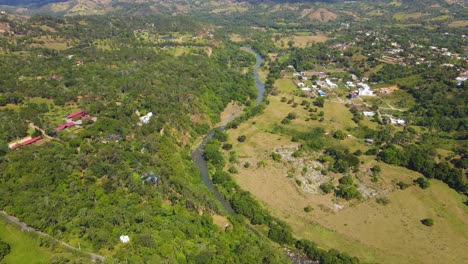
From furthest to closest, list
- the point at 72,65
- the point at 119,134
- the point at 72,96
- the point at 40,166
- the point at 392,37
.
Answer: the point at 392,37
the point at 72,65
the point at 72,96
the point at 119,134
the point at 40,166

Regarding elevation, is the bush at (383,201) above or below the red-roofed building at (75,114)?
below

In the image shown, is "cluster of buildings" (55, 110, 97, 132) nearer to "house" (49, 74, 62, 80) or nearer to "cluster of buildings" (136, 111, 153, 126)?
"cluster of buildings" (136, 111, 153, 126)

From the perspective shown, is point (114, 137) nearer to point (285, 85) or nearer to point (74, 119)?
point (74, 119)

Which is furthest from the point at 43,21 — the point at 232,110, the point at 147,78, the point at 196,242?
the point at 196,242

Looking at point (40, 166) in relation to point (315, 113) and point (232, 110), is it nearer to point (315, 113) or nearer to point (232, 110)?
point (232, 110)

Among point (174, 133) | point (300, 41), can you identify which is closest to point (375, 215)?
point (174, 133)

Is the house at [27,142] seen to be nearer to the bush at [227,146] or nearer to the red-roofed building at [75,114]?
the red-roofed building at [75,114]

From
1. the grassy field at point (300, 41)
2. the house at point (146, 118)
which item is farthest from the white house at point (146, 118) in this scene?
the grassy field at point (300, 41)

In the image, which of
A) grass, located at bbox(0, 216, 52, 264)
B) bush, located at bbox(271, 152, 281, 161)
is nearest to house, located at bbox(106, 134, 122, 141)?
grass, located at bbox(0, 216, 52, 264)
